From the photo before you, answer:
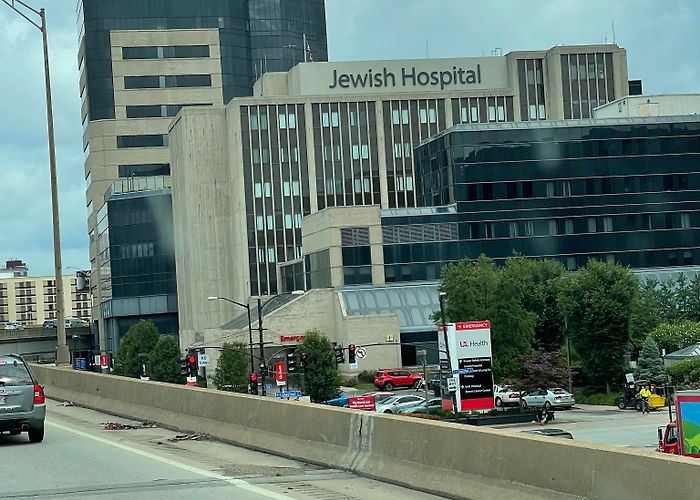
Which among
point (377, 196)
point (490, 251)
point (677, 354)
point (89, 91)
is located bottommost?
point (677, 354)

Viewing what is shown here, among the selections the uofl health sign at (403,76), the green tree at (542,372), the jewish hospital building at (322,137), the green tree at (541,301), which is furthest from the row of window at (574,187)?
the green tree at (542,372)

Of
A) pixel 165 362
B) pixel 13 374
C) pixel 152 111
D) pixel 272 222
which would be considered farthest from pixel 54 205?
pixel 152 111

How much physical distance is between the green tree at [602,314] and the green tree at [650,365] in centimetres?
246

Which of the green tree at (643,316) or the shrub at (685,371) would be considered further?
the green tree at (643,316)

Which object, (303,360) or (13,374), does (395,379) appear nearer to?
(303,360)

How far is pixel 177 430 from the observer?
917 inches

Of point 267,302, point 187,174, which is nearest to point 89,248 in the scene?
point 187,174

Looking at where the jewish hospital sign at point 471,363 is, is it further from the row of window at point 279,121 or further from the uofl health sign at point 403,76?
the uofl health sign at point 403,76

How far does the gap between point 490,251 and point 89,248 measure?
89.9m

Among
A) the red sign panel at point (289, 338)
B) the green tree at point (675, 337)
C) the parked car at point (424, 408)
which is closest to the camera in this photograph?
the parked car at point (424, 408)

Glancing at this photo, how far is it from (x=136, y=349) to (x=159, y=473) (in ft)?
Answer: 314

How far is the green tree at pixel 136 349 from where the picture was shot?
358 feet

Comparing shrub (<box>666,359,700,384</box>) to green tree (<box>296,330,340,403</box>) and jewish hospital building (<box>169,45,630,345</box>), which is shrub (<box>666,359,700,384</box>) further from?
jewish hospital building (<box>169,45,630,345</box>)

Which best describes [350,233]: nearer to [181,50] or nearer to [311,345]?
[311,345]
